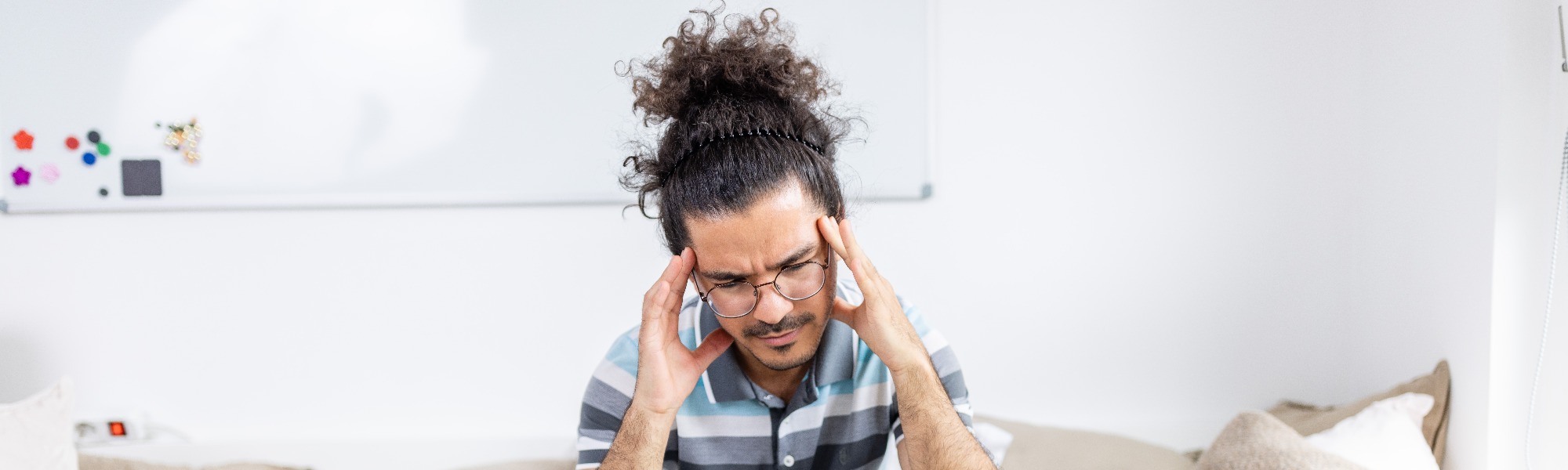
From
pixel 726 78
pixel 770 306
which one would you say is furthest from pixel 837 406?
pixel 726 78

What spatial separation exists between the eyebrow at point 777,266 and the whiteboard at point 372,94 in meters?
0.94

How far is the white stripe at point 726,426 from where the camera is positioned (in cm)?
139

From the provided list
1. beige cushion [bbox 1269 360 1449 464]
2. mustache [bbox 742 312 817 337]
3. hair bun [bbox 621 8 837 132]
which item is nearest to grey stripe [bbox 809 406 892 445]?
mustache [bbox 742 312 817 337]

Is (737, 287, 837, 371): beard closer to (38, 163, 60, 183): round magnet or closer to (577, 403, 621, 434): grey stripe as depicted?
(577, 403, 621, 434): grey stripe

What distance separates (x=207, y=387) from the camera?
2301mm

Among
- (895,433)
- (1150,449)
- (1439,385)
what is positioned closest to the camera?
(895,433)

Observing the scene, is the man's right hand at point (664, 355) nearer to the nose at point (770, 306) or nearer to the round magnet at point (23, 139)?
the nose at point (770, 306)

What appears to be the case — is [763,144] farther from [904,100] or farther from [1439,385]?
[1439,385]

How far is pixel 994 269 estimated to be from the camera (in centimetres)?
224

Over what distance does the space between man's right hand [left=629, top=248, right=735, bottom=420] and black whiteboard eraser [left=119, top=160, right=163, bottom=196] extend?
1621mm

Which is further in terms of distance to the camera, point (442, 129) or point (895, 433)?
point (442, 129)

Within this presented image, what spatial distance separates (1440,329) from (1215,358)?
56 centimetres

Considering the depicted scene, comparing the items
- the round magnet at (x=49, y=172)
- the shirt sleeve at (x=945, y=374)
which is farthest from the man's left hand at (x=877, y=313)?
the round magnet at (x=49, y=172)

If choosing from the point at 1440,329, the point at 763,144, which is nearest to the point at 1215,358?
the point at 1440,329
